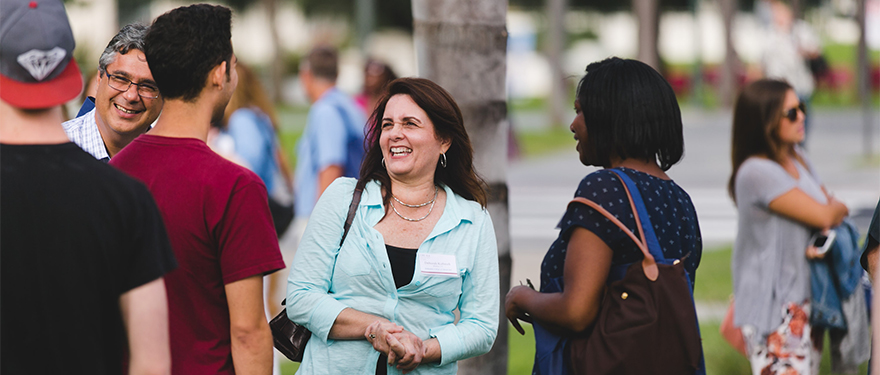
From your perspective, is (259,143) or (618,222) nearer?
(618,222)

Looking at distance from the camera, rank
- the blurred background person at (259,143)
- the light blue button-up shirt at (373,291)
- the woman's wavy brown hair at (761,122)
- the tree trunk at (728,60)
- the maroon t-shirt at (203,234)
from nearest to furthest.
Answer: the maroon t-shirt at (203,234) < the light blue button-up shirt at (373,291) < the woman's wavy brown hair at (761,122) < the blurred background person at (259,143) < the tree trunk at (728,60)

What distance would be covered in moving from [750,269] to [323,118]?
3059 mm

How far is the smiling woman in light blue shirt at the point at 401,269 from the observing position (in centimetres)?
293

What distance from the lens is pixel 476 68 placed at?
384 centimetres

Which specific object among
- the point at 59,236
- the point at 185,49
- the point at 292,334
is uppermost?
the point at 185,49

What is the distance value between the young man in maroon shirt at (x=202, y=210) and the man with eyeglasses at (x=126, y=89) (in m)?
0.58

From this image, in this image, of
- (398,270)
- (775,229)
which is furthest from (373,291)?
(775,229)

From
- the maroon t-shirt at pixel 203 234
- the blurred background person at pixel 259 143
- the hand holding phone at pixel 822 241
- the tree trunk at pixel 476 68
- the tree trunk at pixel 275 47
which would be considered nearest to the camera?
the maroon t-shirt at pixel 203 234

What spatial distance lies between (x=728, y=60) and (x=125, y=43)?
104ft

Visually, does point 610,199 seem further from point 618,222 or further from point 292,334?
point 292,334

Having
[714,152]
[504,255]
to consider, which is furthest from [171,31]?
[714,152]

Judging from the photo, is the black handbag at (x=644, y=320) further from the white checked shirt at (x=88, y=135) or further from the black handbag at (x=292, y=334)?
the white checked shirt at (x=88, y=135)

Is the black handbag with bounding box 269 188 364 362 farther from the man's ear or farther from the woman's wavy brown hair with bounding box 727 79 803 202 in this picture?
the woman's wavy brown hair with bounding box 727 79 803 202

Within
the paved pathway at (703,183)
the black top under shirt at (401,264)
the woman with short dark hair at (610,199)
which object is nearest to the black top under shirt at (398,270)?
the black top under shirt at (401,264)
